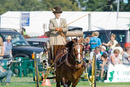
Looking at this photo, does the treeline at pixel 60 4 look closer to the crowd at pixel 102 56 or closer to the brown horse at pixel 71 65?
the crowd at pixel 102 56

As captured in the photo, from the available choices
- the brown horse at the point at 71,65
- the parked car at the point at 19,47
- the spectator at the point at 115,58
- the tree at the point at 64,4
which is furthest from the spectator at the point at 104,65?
the tree at the point at 64,4

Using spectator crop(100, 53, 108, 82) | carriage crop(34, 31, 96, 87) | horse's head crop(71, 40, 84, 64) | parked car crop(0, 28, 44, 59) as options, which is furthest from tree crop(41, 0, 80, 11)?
horse's head crop(71, 40, 84, 64)

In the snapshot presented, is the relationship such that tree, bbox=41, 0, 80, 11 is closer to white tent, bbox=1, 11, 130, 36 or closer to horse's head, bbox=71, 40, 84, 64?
white tent, bbox=1, 11, 130, 36

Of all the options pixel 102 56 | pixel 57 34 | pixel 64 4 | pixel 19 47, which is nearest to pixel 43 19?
pixel 19 47

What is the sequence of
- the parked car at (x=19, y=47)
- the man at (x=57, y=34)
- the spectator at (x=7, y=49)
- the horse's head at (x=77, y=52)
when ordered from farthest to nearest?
the parked car at (x=19, y=47) < the spectator at (x=7, y=49) < the man at (x=57, y=34) < the horse's head at (x=77, y=52)

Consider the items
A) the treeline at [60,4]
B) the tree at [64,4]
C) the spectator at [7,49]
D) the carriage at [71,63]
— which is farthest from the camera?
the tree at [64,4]

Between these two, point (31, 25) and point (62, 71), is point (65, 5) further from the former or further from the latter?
point (62, 71)

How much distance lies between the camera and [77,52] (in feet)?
29.1

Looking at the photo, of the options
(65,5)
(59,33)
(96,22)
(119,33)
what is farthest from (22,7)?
(59,33)

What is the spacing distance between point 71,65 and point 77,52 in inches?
19.6

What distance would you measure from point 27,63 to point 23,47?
2.51m

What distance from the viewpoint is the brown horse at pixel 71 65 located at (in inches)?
352

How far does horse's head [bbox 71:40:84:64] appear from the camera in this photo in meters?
8.77

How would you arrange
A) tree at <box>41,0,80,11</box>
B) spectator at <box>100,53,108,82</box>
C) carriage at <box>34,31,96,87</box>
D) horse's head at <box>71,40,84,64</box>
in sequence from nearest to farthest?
horse's head at <box>71,40,84,64</box> < carriage at <box>34,31,96,87</box> < spectator at <box>100,53,108,82</box> < tree at <box>41,0,80,11</box>
